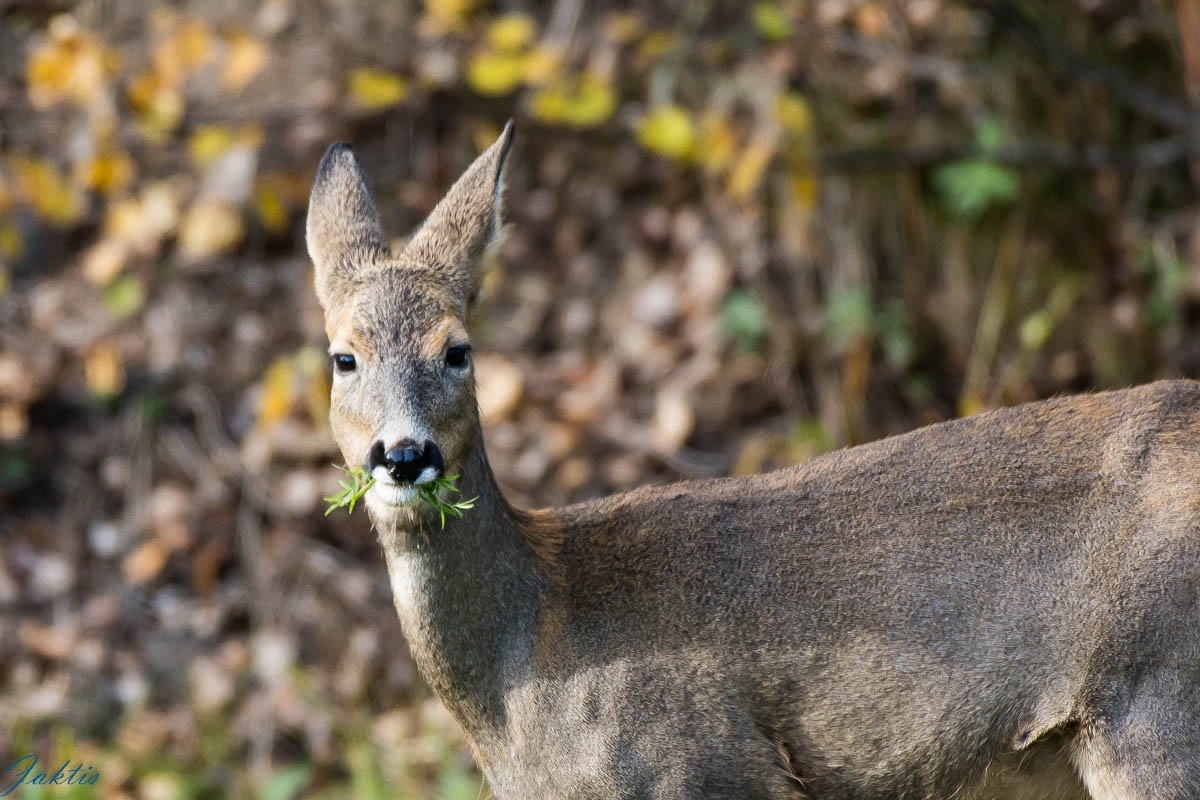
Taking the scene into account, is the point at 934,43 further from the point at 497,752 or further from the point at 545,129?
the point at 497,752

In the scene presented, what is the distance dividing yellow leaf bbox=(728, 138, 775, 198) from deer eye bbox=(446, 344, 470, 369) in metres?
3.54

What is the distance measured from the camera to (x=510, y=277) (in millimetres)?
8930

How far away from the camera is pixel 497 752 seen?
4.12 m

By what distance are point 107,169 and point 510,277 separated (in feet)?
8.03

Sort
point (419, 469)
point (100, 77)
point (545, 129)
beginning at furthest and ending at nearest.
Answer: point (545, 129) < point (100, 77) < point (419, 469)

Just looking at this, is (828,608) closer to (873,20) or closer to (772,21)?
(772,21)

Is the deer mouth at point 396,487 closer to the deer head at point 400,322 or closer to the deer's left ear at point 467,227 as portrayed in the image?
the deer head at point 400,322

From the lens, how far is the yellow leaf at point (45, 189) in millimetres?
7961

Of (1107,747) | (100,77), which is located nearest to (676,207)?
(100,77)

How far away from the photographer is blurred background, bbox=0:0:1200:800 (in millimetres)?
7695

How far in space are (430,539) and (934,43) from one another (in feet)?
17.0

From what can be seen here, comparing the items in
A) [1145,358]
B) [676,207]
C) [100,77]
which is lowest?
[1145,358]

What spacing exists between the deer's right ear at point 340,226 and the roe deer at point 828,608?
16cm

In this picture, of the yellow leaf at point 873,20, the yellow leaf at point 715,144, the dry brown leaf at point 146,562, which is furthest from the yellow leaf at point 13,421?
the yellow leaf at point 873,20
